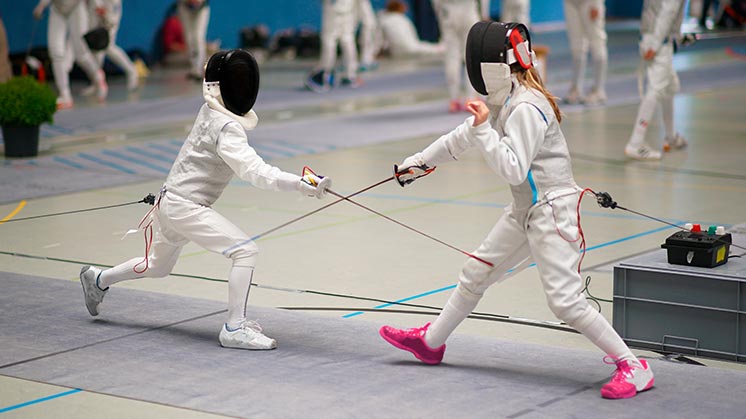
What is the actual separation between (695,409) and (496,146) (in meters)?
1.11

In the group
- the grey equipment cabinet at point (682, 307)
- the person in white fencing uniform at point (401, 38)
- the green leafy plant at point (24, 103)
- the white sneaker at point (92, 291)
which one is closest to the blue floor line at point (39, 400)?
the white sneaker at point (92, 291)

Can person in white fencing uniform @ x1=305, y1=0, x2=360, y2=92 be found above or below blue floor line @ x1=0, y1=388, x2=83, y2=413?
above

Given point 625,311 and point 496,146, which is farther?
point 625,311

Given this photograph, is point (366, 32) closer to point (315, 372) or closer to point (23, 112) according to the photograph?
point (23, 112)

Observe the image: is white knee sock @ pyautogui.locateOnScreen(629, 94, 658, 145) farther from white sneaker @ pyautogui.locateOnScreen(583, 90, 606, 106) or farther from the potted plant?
the potted plant

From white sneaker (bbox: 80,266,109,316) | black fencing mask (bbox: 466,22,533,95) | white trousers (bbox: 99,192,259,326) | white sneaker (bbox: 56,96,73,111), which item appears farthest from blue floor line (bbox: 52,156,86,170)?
black fencing mask (bbox: 466,22,533,95)

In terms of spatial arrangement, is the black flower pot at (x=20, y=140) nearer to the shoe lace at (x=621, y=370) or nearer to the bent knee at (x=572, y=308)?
the bent knee at (x=572, y=308)

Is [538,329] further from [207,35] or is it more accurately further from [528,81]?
[207,35]

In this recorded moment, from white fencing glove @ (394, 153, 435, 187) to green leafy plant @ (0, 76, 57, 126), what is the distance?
6.43m

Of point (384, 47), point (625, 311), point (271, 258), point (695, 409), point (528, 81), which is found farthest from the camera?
point (384, 47)

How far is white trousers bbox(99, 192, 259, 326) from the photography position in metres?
4.39

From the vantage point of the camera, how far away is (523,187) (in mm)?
3902

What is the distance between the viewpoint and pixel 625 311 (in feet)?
14.6

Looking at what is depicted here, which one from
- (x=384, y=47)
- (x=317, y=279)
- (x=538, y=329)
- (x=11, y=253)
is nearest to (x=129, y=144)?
(x=11, y=253)
